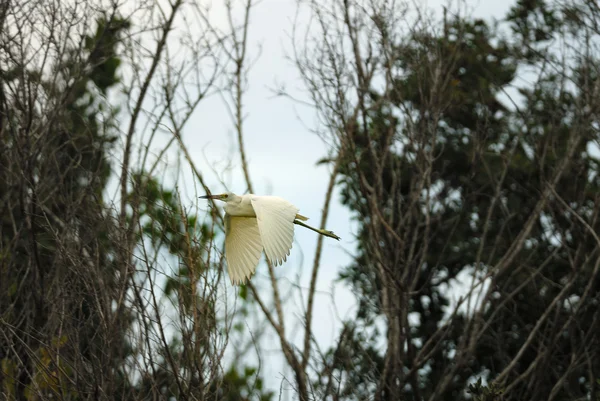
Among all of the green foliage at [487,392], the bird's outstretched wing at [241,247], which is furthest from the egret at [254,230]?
the green foliage at [487,392]

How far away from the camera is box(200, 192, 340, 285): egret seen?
238 inches

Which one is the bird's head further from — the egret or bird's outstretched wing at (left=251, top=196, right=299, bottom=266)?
bird's outstretched wing at (left=251, top=196, right=299, bottom=266)

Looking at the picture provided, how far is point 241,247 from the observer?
7082 mm

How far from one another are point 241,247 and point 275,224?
2.95 ft

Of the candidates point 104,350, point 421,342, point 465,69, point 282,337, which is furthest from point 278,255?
point 465,69

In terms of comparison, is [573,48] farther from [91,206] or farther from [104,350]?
[104,350]

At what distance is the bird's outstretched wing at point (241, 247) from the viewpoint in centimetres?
683

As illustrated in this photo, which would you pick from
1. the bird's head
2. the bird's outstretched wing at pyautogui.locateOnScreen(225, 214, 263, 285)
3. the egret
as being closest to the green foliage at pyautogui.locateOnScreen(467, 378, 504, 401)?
the egret

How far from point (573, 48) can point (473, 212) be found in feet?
12.9

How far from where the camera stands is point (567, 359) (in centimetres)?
1256

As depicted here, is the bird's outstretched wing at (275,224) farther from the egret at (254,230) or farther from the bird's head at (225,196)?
the bird's head at (225,196)

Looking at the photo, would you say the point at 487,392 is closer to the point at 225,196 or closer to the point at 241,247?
the point at 241,247

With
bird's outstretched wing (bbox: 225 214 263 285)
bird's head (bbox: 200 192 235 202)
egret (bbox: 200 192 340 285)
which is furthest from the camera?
bird's head (bbox: 200 192 235 202)

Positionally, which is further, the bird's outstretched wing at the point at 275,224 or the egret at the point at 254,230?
the egret at the point at 254,230
